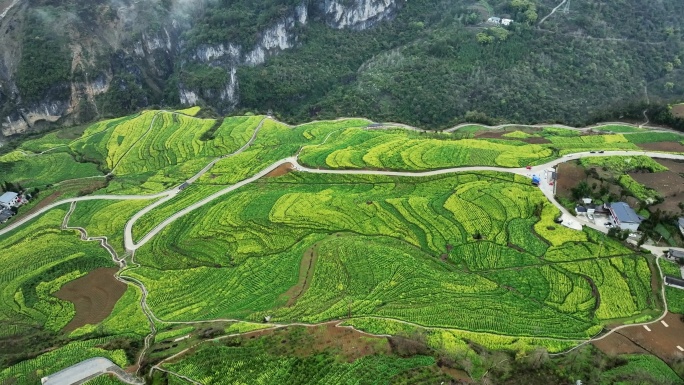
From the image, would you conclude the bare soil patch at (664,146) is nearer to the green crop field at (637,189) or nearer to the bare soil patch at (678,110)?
the bare soil patch at (678,110)

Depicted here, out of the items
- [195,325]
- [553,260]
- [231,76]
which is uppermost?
[231,76]

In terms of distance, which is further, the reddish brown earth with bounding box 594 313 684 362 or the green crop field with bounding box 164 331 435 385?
the reddish brown earth with bounding box 594 313 684 362

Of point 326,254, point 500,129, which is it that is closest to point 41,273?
point 326,254

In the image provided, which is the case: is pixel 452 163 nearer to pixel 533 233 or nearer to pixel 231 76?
pixel 533 233

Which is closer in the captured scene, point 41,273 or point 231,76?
point 41,273

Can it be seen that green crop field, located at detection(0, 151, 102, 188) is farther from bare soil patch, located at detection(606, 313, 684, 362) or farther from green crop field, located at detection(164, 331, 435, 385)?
bare soil patch, located at detection(606, 313, 684, 362)

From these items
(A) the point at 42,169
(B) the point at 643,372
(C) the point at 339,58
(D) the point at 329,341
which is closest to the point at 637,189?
(B) the point at 643,372

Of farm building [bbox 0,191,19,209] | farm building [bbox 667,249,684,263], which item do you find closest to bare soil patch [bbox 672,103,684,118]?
farm building [bbox 667,249,684,263]
